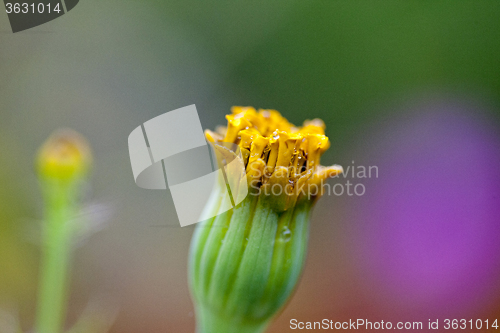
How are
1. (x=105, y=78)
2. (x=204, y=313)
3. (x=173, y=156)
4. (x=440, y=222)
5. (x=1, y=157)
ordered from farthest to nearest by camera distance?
(x=105, y=78)
(x=1, y=157)
(x=440, y=222)
(x=173, y=156)
(x=204, y=313)

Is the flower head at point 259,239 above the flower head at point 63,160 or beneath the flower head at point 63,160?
beneath

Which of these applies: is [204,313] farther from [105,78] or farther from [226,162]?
[105,78]

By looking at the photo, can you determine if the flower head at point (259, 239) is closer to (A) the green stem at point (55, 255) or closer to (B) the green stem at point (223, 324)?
(B) the green stem at point (223, 324)

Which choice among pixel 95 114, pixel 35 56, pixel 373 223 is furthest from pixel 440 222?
pixel 35 56

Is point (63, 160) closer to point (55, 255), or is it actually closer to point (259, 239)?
point (55, 255)

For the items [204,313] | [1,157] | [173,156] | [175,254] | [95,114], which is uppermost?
[95,114]

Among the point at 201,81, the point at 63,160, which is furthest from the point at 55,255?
the point at 201,81

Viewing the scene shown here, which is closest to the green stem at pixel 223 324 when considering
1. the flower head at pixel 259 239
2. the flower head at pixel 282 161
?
the flower head at pixel 259 239

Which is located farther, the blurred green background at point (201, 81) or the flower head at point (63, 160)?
the blurred green background at point (201, 81)
